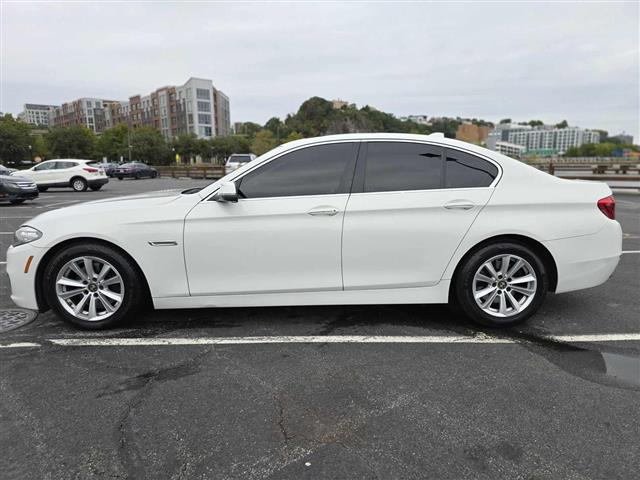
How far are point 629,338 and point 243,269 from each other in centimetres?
317

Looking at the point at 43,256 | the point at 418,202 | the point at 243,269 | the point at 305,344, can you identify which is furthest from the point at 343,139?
the point at 43,256

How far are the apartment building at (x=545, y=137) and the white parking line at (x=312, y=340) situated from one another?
195000 mm

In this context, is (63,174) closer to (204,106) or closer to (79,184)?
(79,184)

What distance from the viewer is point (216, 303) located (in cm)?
385

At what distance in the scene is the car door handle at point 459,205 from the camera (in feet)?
12.4

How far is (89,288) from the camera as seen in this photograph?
3875mm

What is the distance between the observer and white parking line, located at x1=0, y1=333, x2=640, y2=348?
12.0 feet

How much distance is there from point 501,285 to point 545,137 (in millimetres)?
209107

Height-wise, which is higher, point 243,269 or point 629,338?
point 243,269

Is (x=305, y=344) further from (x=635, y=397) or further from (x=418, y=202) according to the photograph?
(x=635, y=397)

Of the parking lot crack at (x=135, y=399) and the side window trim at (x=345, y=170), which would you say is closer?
the parking lot crack at (x=135, y=399)

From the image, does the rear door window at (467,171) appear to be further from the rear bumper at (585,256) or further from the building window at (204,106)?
the building window at (204,106)

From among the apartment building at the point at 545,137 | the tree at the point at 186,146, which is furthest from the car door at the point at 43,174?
the apartment building at the point at 545,137

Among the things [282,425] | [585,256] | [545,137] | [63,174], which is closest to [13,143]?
[63,174]
